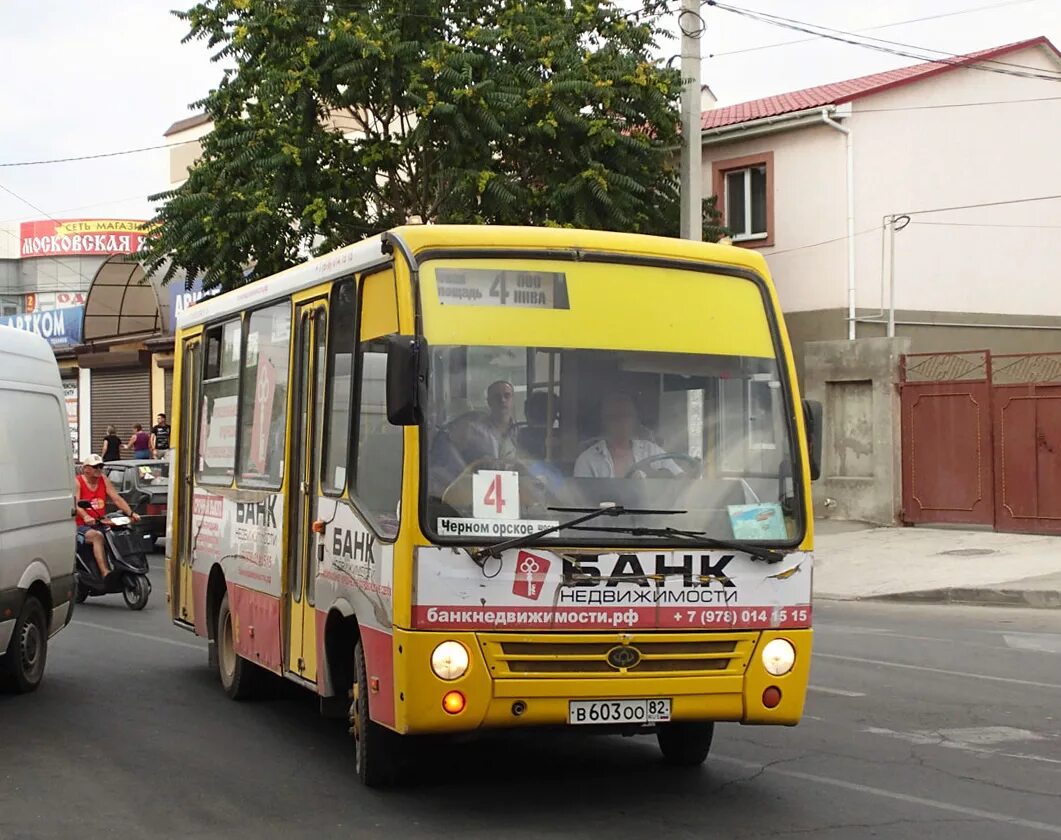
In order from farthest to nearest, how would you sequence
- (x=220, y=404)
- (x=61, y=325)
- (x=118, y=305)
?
(x=61, y=325), (x=118, y=305), (x=220, y=404)

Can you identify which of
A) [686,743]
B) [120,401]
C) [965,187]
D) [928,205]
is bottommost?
[686,743]

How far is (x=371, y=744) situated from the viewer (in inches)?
304

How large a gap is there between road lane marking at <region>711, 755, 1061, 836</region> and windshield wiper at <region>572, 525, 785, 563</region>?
1.31 m

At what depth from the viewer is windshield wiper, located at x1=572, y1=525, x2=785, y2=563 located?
716 cm

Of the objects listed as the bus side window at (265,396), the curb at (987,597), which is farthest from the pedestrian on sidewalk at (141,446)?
the bus side window at (265,396)

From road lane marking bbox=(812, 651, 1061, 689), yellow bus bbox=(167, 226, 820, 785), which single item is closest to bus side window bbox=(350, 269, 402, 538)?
yellow bus bbox=(167, 226, 820, 785)

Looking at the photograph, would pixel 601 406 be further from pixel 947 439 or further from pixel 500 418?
pixel 947 439

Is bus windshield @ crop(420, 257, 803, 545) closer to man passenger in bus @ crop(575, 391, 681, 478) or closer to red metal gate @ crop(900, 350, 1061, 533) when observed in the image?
man passenger in bus @ crop(575, 391, 681, 478)

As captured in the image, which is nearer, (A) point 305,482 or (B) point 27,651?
(A) point 305,482

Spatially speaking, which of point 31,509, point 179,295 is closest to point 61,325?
point 179,295

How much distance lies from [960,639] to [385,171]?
540 inches

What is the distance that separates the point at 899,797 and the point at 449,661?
90.1 inches

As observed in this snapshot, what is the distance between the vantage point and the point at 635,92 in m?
24.8

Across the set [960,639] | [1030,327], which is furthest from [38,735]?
[1030,327]
